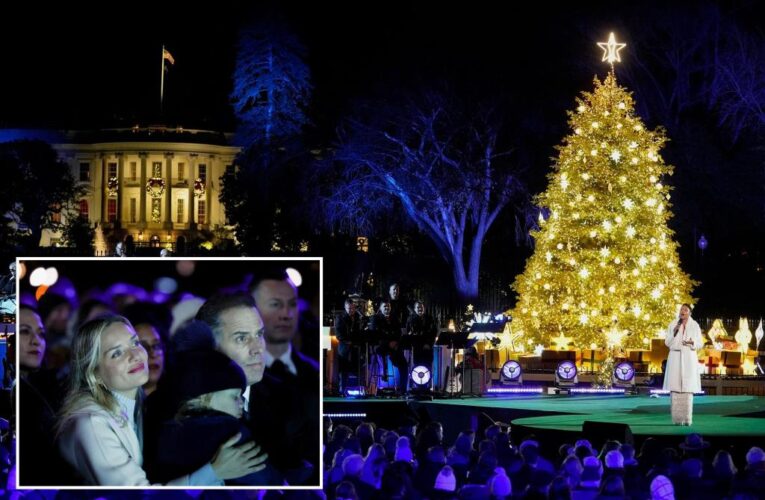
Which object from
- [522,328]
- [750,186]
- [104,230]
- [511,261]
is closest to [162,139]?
[104,230]

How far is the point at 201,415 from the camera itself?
6262 mm

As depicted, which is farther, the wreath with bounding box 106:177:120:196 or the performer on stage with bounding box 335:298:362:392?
the wreath with bounding box 106:177:120:196

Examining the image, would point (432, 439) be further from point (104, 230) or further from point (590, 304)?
point (104, 230)

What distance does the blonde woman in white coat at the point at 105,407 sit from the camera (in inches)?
242

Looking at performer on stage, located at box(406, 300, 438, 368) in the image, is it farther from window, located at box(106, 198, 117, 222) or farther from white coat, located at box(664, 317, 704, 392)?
window, located at box(106, 198, 117, 222)

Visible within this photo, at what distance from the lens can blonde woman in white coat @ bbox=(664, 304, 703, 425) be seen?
1853cm

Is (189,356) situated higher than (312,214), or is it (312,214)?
(312,214)

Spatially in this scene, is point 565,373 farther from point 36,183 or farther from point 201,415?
point 36,183

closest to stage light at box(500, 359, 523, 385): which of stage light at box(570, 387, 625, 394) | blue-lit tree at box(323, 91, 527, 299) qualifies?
stage light at box(570, 387, 625, 394)

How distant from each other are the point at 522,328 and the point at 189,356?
26.3 meters

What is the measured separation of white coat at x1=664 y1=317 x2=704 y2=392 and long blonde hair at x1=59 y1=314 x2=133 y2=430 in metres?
13.3

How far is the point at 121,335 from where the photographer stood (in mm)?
6148

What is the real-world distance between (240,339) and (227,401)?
280mm

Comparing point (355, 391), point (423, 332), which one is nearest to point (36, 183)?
point (355, 391)
